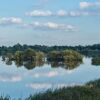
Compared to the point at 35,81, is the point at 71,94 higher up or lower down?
higher up

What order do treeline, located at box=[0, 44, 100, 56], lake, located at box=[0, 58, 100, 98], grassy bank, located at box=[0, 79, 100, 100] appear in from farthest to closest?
treeline, located at box=[0, 44, 100, 56], lake, located at box=[0, 58, 100, 98], grassy bank, located at box=[0, 79, 100, 100]

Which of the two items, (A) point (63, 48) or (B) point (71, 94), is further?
(A) point (63, 48)

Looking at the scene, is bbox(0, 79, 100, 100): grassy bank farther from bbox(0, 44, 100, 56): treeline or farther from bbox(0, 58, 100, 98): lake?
bbox(0, 44, 100, 56): treeline

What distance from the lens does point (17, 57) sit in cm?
6191

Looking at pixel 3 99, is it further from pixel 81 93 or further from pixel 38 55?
pixel 38 55

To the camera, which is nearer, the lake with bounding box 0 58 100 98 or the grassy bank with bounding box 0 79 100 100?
the grassy bank with bounding box 0 79 100 100

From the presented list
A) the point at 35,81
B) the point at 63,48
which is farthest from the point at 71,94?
the point at 63,48

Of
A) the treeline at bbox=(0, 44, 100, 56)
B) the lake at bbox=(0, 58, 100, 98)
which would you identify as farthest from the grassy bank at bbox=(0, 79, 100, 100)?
the treeline at bbox=(0, 44, 100, 56)

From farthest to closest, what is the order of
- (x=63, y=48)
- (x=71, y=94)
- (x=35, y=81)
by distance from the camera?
(x=63, y=48) → (x=35, y=81) → (x=71, y=94)

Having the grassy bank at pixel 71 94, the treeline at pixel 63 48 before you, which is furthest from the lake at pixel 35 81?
the treeline at pixel 63 48

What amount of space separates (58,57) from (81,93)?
46676mm

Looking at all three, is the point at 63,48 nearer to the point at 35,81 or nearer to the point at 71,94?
the point at 35,81

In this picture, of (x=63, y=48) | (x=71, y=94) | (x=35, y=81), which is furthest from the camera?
(x=63, y=48)

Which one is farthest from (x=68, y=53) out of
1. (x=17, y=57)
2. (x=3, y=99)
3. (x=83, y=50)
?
(x=3, y=99)
